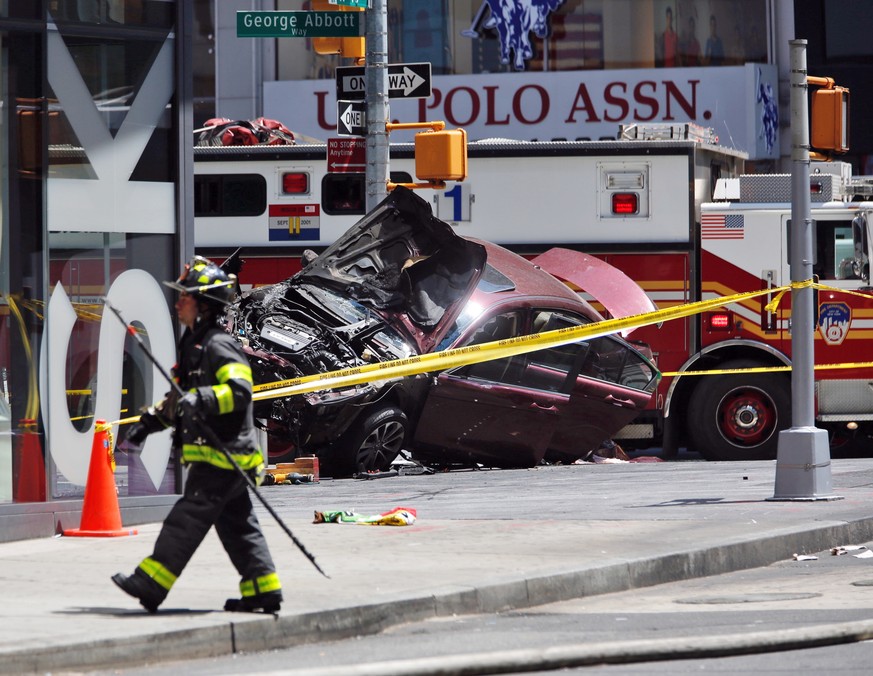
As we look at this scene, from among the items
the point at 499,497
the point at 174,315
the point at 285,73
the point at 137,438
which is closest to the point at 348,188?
the point at 499,497

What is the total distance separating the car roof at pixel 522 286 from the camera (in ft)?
51.5

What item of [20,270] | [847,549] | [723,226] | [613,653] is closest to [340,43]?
[723,226]

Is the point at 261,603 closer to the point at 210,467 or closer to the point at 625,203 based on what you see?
the point at 210,467

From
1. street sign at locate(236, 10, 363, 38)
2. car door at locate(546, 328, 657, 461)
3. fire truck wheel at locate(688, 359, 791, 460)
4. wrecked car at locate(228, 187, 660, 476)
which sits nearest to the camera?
wrecked car at locate(228, 187, 660, 476)

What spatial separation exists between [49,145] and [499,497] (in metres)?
4.64

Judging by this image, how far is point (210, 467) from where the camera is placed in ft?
25.0

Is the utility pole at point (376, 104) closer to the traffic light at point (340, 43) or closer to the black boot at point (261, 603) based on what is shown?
the traffic light at point (340, 43)

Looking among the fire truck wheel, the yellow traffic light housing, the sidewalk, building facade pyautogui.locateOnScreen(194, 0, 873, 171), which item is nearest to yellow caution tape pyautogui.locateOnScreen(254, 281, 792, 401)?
the sidewalk

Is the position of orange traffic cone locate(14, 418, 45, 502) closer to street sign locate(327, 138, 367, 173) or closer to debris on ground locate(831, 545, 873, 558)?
debris on ground locate(831, 545, 873, 558)

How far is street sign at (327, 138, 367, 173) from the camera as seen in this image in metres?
15.7

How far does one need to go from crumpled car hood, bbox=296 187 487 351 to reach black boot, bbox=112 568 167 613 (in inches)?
310

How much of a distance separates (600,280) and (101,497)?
710 centimetres

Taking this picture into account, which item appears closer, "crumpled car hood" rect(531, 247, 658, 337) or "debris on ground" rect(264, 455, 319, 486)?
"debris on ground" rect(264, 455, 319, 486)

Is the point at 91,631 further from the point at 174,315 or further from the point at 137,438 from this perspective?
the point at 174,315
